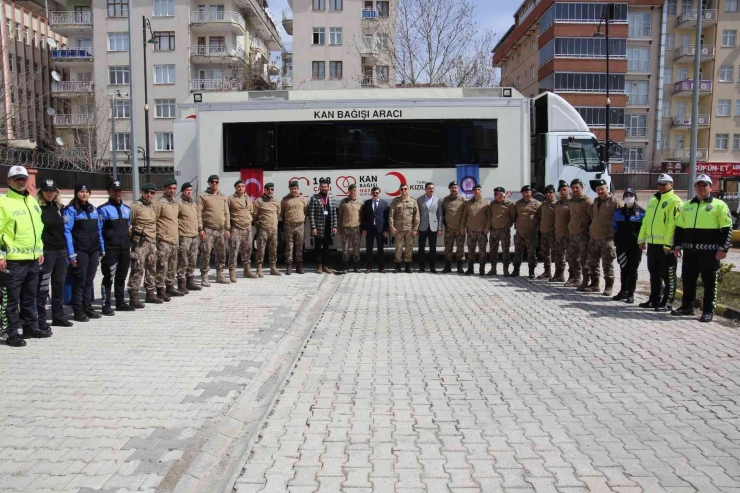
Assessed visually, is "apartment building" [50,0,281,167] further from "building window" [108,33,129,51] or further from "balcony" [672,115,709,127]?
"balcony" [672,115,709,127]

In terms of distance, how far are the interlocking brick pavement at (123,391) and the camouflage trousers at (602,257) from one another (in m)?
5.47

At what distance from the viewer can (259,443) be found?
4789 mm

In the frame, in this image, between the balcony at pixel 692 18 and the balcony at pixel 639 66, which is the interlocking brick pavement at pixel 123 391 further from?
the balcony at pixel 692 18

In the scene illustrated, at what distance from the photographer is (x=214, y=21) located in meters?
52.7

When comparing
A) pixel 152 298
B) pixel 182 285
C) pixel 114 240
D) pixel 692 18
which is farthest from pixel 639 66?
pixel 114 240

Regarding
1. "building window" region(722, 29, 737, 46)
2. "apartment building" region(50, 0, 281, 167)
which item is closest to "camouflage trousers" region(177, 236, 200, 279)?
"apartment building" region(50, 0, 281, 167)

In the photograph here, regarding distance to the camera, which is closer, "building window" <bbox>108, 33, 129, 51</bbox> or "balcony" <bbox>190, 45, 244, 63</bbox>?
"balcony" <bbox>190, 45, 244, 63</bbox>

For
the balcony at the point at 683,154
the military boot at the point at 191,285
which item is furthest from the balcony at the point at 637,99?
the military boot at the point at 191,285

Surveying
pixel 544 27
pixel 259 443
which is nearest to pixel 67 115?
pixel 544 27

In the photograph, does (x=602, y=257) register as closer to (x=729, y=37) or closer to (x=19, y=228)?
(x=19, y=228)

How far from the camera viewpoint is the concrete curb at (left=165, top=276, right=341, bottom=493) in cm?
416

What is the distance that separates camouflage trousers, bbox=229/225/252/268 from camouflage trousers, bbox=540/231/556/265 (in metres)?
6.12

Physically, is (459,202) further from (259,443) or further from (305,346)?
(259,443)

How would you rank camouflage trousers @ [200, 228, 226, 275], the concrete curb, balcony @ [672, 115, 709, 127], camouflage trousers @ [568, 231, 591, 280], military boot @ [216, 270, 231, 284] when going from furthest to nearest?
balcony @ [672, 115, 709, 127] < military boot @ [216, 270, 231, 284] < camouflage trousers @ [200, 228, 226, 275] < camouflage trousers @ [568, 231, 591, 280] < the concrete curb
